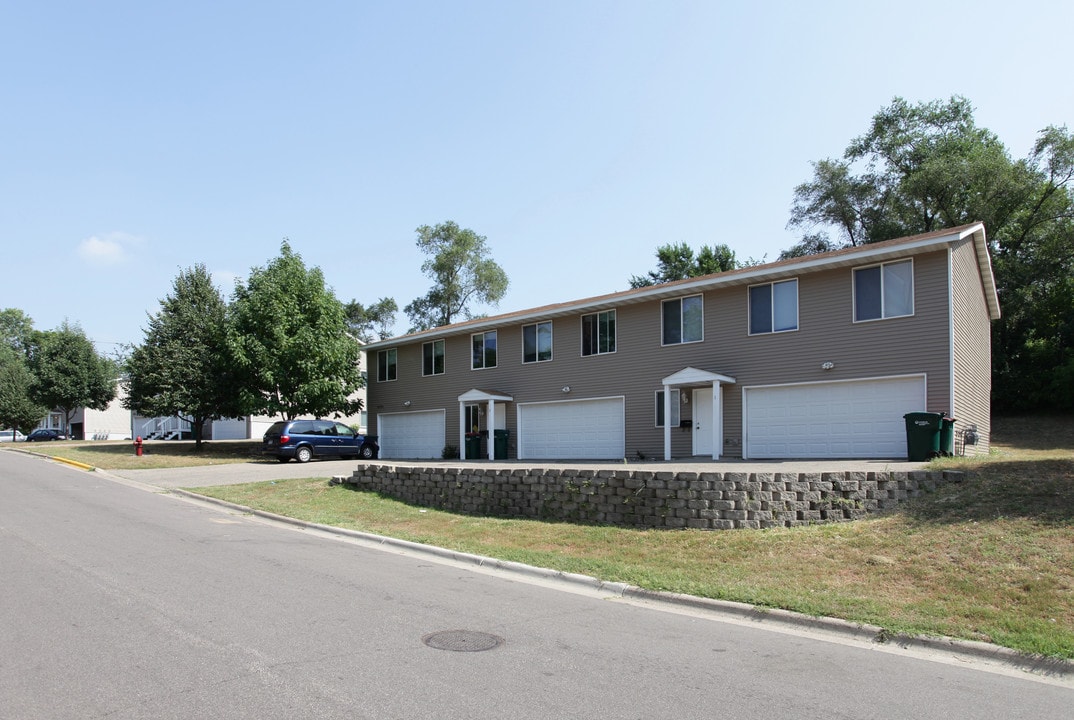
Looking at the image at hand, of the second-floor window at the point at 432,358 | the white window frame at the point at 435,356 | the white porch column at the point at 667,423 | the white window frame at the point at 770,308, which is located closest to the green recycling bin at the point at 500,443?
the white window frame at the point at 435,356

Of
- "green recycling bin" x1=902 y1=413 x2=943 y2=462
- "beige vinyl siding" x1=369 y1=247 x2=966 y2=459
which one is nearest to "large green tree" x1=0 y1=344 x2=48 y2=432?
"beige vinyl siding" x1=369 y1=247 x2=966 y2=459

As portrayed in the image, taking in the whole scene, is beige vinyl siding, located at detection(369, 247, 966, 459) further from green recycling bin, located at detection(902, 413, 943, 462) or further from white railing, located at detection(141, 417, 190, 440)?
white railing, located at detection(141, 417, 190, 440)

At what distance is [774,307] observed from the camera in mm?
18984

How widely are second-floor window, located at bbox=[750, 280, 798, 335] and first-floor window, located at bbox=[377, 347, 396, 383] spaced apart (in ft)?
55.7

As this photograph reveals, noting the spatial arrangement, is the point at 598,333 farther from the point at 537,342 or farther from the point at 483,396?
the point at 483,396

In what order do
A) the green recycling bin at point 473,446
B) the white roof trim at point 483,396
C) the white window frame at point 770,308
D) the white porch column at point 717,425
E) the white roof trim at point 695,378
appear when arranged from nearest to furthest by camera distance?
the white window frame at point 770,308, the white porch column at point 717,425, the white roof trim at point 695,378, the white roof trim at point 483,396, the green recycling bin at point 473,446

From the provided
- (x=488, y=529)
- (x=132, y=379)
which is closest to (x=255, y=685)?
(x=488, y=529)

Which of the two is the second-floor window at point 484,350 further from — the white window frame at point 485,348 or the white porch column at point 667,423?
the white porch column at point 667,423

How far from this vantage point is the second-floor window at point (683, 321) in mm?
20516

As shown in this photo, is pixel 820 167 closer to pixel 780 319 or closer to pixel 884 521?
pixel 780 319

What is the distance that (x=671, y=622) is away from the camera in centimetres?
705

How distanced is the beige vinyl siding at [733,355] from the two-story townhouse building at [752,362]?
3cm

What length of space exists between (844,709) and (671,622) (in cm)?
242


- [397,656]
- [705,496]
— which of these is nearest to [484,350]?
[705,496]
